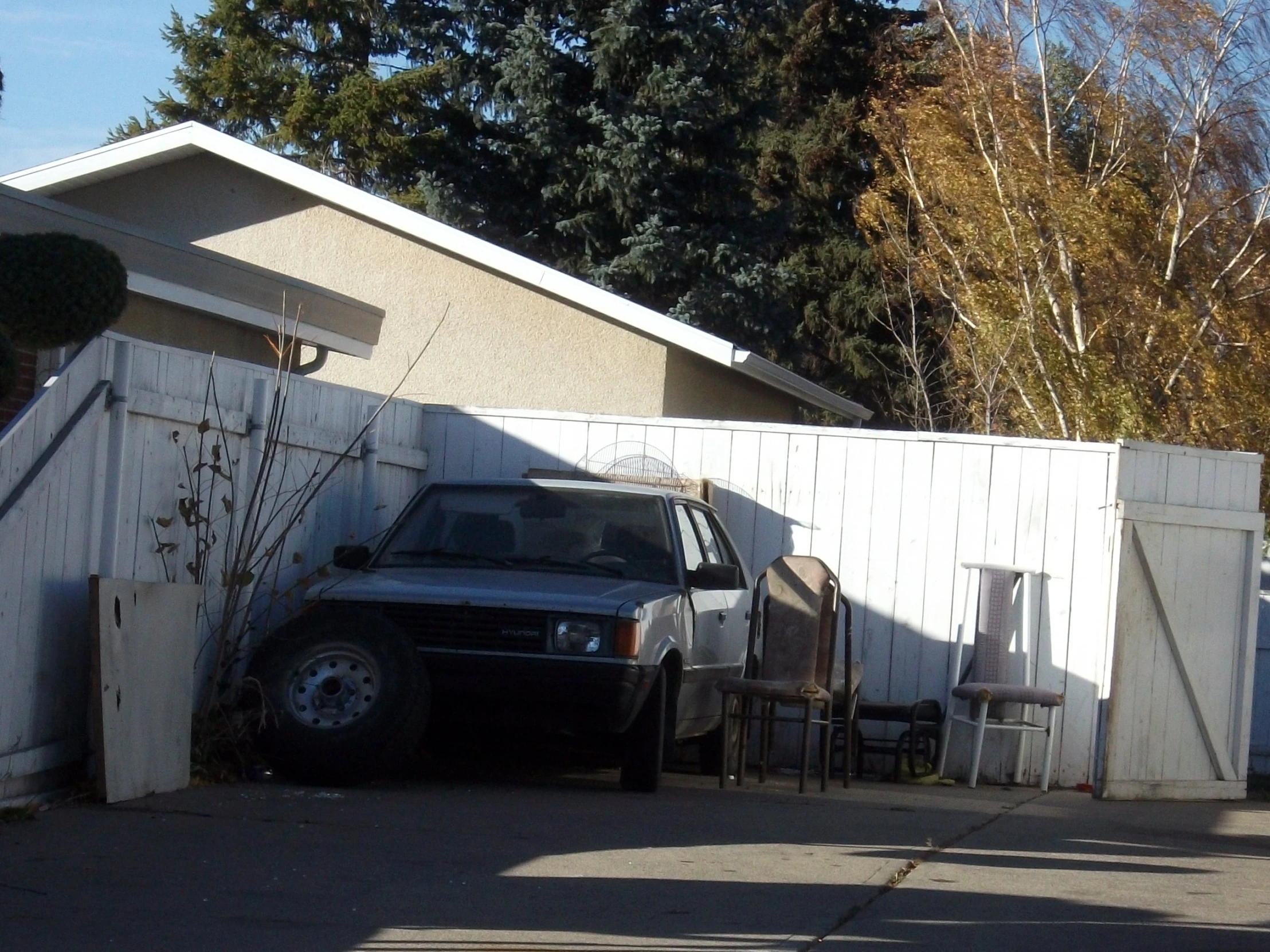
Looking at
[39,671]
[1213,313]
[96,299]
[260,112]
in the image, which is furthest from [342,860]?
[260,112]

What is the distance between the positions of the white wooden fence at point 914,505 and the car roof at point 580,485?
0.93 m

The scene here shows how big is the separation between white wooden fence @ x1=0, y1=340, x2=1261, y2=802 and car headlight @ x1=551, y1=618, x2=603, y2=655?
2285mm

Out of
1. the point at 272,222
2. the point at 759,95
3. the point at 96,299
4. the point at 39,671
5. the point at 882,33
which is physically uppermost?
the point at 882,33

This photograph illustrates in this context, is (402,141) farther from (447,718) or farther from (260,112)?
(447,718)

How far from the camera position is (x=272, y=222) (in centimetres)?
1596

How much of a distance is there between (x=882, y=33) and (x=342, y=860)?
1120 inches

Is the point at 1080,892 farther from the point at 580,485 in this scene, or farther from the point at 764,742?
the point at 580,485

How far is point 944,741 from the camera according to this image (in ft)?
34.2

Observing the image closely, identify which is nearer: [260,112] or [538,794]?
[538,794]

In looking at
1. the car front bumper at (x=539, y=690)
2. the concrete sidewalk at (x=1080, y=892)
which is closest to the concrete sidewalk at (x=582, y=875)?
the concrete sidewalk at (x=1080, y=892)

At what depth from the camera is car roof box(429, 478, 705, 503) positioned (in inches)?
380

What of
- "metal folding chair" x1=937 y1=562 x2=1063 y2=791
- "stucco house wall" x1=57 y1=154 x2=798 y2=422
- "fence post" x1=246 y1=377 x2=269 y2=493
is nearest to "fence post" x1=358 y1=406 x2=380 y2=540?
"fence post" x1=246 y1=377 x2=269 y2=493

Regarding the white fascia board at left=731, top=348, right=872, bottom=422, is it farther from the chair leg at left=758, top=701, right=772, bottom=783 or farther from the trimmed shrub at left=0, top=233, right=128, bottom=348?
the trimmed shrub at left=0, top=233, right=128, bottom=348

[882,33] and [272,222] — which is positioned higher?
[882,33]
